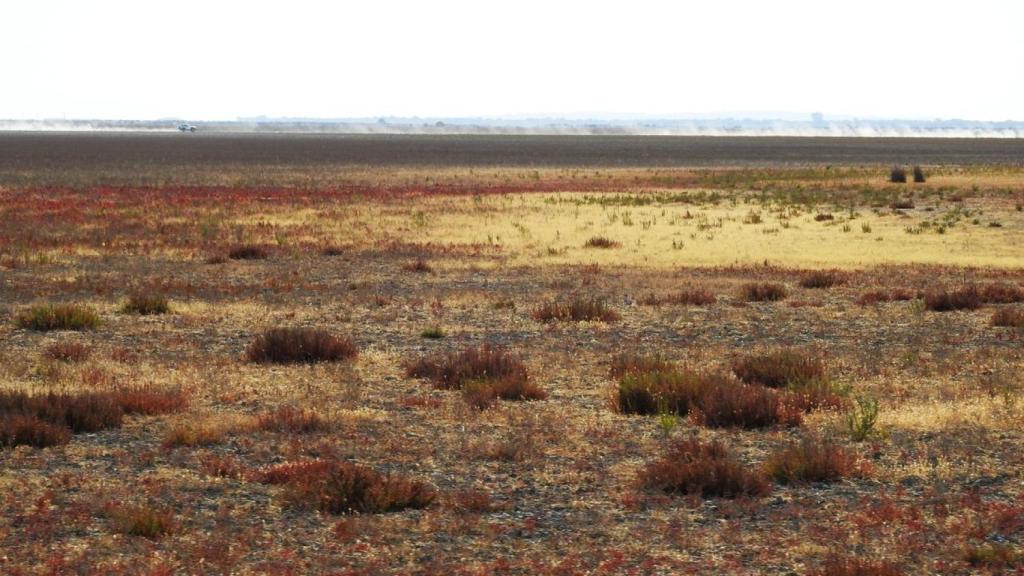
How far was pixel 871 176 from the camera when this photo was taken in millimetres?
70000

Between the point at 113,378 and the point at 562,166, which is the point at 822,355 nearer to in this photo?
the point at 113,378

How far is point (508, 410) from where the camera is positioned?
43.5 feet

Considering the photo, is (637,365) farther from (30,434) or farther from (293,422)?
(30,434)

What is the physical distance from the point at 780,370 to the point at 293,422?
6.01 metres

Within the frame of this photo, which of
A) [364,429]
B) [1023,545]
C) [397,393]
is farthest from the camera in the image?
[397,393]

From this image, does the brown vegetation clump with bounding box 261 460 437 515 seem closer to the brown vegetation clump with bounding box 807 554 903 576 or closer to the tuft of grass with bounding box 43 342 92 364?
the brown vegetation clump with bounding box 807 554 903 576

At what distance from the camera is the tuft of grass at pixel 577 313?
19.8 m

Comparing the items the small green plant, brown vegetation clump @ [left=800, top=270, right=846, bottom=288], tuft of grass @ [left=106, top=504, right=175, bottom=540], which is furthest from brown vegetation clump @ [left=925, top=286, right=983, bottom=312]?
tuft of grass @ [left=106, top=504, right=175, bottom=540]

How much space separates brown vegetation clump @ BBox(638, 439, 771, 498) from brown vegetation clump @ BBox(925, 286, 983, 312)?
11707 mm

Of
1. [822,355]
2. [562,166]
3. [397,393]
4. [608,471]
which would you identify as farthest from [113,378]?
[562,166]

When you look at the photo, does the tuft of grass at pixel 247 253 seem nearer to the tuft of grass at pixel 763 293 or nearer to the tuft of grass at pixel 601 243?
the tuft of grass at pixel 601 243

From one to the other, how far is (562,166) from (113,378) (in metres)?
82.8

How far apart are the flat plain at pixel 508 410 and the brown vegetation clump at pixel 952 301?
10cm

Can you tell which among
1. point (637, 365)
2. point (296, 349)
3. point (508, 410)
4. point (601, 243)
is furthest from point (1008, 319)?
point (601, 243)
